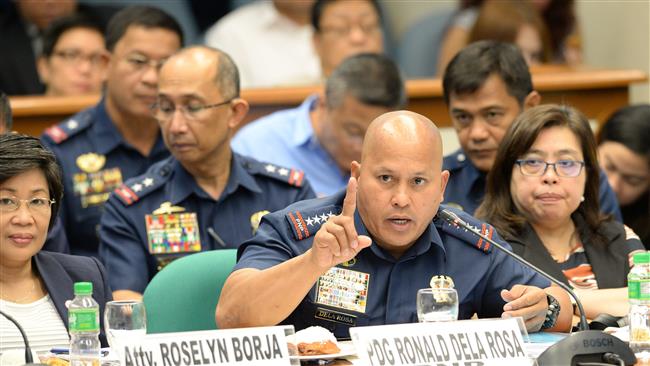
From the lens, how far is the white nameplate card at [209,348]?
2816 millimetres

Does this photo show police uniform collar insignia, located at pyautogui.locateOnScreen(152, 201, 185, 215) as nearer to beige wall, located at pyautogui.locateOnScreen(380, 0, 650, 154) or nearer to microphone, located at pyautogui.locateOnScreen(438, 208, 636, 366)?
microphone, located at pyautogui.locateOnScreen(438, 208, 636, 366)

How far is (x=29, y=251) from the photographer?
3664 mm

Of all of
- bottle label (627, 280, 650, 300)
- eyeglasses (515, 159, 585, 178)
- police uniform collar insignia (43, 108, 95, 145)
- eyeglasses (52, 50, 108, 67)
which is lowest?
bottle label (627, 280, 650, 300)

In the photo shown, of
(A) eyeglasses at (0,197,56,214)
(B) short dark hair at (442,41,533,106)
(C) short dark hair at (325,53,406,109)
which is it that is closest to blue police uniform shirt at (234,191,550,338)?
(A) eyeglasses at (0,197,56,214)

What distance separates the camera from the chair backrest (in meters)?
3.85

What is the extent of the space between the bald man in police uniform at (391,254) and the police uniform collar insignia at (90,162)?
1.90 m

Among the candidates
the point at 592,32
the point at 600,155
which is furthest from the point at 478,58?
the point at 592,32

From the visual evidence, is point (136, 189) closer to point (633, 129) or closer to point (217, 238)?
point (217, 238)

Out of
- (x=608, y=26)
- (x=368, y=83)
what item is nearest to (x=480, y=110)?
(x=368, y=83)

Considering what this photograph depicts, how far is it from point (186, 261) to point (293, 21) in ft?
12.1

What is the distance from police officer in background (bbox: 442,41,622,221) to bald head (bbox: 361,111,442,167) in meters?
1.42

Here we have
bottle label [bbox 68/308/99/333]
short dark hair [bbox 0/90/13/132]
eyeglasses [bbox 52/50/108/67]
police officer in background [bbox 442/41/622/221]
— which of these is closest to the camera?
bottle label [bbox 68/308/99/333]

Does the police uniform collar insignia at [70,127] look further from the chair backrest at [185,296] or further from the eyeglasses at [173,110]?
the chair backrest at [185,296]

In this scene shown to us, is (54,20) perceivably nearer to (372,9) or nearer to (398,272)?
(372,9)
